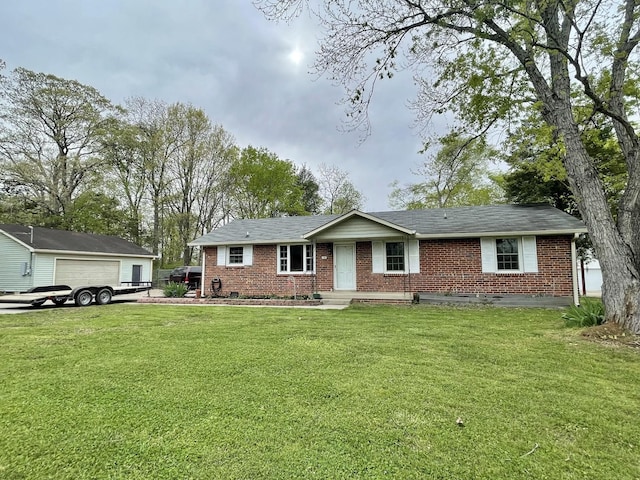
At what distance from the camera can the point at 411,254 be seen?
13391 millimetres

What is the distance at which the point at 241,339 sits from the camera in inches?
250

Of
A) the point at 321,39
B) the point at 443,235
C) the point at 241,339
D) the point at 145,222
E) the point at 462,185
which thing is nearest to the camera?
the point at 241,339

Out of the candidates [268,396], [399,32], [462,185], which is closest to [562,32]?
[399,32]

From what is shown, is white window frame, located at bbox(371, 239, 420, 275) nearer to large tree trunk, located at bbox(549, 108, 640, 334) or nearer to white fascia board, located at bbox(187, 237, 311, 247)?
white fascia board, located at bbox(187, 237, 311, 247)

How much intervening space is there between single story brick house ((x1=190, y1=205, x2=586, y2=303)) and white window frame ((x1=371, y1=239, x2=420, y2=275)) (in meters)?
0.04

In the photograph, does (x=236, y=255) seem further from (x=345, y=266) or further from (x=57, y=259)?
(x=57, y=259)

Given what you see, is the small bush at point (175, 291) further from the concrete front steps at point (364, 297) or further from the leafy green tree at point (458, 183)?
the leafy green tree at point (458, 183)

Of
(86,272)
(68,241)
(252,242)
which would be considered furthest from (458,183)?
(68,241)

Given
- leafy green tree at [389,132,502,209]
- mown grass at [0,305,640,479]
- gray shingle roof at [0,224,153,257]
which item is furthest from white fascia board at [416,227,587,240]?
gray shingle roof at [0,224,153,257]

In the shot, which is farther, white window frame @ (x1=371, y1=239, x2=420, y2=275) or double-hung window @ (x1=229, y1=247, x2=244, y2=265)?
double-hung window @ (x1=229, y1=247, x2=244, y2=265)

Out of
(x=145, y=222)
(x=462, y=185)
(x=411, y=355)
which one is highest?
(x=462, y=185)

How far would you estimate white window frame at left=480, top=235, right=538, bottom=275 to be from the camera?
12117 mm

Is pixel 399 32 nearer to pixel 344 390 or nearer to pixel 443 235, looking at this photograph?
pixel 443 235

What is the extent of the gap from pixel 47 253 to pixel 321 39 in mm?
19055
